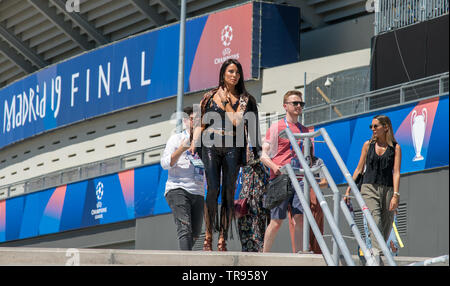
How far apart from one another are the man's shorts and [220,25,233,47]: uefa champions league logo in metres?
14.2

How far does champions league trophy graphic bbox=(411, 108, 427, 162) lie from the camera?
45.6ft

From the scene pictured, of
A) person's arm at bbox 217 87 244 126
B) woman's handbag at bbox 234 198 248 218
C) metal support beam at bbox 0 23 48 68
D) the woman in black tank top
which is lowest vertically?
woman's handbag at bbox 234 198 248 218

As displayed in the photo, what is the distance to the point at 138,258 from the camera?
6.85m

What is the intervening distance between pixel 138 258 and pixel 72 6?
21.9 metres

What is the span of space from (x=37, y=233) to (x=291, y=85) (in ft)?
24.0

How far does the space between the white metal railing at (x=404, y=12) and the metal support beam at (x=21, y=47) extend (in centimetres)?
1608

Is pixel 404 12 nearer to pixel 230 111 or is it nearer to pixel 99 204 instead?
pixel 99 204

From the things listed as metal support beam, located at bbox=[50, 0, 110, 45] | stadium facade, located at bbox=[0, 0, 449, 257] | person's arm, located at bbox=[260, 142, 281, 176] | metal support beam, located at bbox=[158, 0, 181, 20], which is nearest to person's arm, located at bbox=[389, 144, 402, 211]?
person's arm, located at bbox=[260, 142, 281, 176]

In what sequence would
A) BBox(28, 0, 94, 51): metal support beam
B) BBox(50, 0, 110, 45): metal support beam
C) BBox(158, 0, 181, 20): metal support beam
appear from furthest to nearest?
BBox(28, 0, 94, 51): metal support beam → BBox(50, 0, 110, 45): metal support beam → BBox(158, 0, 181, 20): metal support beam

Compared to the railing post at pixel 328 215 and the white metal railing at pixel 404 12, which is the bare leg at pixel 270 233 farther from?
the white metal railing at pixel 404 12

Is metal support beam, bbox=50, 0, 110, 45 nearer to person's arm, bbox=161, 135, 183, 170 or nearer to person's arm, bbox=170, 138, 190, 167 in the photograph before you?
person's arm, bbox=161, 135, 183, 170

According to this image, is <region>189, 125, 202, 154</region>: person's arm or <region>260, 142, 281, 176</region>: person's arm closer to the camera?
<region>189, 125, 202, 154</region>: person's arm

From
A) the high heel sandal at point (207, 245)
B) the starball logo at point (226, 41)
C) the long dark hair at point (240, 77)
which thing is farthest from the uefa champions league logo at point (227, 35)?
the high heel sandal at point (207, 245)

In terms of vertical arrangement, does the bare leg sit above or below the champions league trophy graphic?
below
